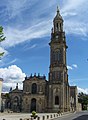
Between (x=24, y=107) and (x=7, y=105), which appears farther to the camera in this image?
(x=7, y=105)

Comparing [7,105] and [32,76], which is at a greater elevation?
[32,76]

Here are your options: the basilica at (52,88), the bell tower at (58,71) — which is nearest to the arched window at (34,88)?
the basilica at (52,88)

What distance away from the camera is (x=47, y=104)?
8381cm

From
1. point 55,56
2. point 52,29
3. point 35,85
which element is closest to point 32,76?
point 35,85

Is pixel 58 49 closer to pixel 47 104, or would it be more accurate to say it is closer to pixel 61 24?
pixel 61 24

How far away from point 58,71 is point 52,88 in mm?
6315

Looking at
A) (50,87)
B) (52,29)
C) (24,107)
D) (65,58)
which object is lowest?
(24,107)

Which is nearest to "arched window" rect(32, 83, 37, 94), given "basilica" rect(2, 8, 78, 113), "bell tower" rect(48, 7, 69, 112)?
"basilica" rect(2, 8, 78, 113)

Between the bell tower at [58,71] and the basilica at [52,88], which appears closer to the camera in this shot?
the bell tower at [58,71]

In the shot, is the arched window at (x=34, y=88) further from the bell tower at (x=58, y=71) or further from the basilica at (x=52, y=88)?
the bell tower at (x=58, y=71)

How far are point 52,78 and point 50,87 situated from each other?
10.8 feet

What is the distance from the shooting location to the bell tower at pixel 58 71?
271ft

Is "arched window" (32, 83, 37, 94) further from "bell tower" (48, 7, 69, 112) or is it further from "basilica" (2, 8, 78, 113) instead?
"bell tower" (48, 7, 69, 112)

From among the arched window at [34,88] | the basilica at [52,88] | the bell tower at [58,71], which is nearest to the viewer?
the bell tower at [58,71]
